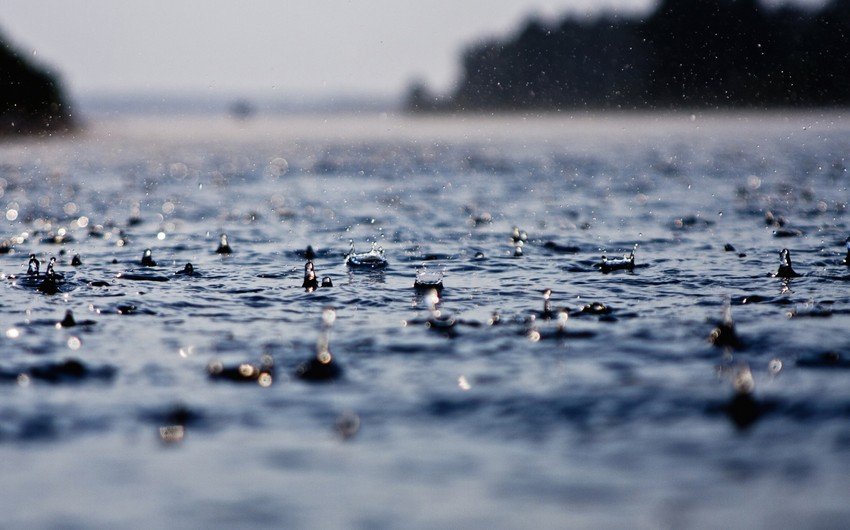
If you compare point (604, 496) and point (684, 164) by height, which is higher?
point (684, 164)

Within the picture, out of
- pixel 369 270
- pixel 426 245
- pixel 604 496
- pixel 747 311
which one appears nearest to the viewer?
pixel 604 496

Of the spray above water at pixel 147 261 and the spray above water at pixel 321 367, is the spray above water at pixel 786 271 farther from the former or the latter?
the spray above water at pixel 147 261

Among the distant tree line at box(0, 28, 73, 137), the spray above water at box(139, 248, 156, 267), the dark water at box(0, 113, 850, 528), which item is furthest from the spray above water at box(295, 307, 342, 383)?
the distant tree line at box(0, 28, 73, 137)

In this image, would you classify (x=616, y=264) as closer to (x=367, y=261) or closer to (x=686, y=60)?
(x=367, y=261)

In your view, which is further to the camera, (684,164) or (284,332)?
(684,164)

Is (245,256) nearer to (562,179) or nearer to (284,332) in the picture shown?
(284,332)

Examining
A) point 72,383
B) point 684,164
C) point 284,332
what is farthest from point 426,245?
point 684,164

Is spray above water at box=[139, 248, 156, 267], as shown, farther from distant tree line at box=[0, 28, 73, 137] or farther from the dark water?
distant tree line at box=[0, 28, 73, 137]

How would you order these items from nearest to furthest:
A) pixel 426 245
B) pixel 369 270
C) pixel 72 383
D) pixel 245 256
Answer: pixel 72 383, pixel 369 270, pixel 245 256, pixel 426 245

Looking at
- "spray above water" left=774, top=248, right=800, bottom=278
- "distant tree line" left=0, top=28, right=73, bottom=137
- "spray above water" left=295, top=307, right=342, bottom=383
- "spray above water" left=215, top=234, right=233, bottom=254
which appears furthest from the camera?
"distant tree line" left=0, top=28, right=73, bottom=137
